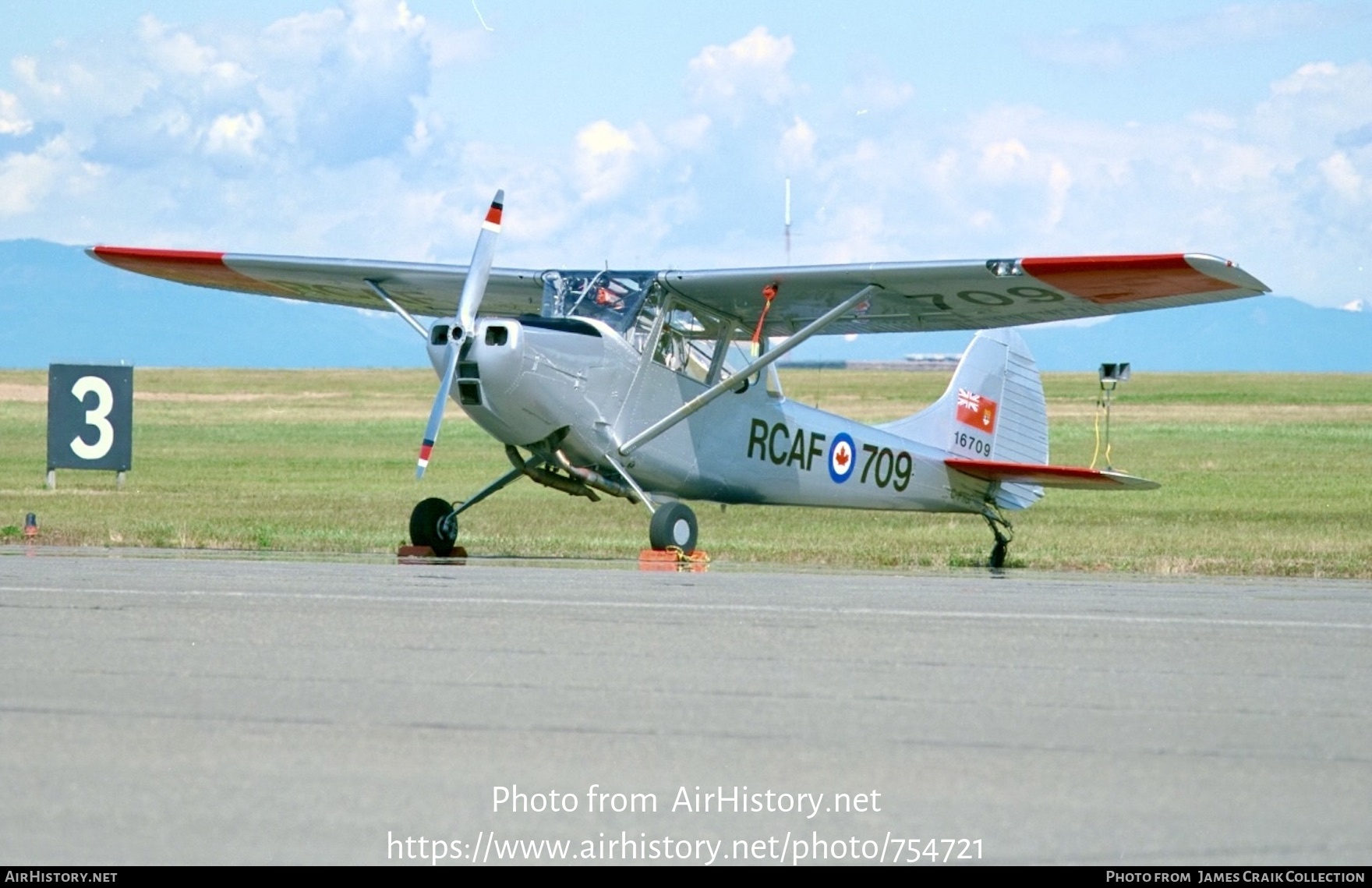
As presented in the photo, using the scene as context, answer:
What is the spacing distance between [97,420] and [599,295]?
46.2ft

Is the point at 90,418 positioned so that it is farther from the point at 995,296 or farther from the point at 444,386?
the point at 995,296

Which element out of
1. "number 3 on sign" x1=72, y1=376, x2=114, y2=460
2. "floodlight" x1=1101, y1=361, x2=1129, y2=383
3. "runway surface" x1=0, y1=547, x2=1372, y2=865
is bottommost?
"runway surface" x1=0, y1=547, x2=1372, y2=865

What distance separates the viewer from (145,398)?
246 feet

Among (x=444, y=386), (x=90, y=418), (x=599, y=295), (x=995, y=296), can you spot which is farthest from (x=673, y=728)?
(x=90, y=418)

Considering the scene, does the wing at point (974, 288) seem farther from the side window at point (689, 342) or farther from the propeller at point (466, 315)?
the propeller at point (466, 315)

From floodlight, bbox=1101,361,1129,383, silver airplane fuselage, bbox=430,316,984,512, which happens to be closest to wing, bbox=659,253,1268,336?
silver airplane fuselage, bbox=430,316,984,512

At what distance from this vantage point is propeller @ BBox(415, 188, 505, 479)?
14664 millimetres

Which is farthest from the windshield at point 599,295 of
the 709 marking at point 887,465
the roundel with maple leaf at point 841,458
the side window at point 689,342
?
the 709 marking at point 887,465

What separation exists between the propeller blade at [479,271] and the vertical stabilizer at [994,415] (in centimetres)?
526

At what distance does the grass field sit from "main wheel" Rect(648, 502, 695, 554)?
103 centimetres

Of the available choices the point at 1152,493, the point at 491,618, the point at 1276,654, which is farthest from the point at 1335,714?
the point at 1152,493

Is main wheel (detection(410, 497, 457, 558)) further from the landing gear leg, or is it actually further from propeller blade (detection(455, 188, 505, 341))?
the landing gear leg

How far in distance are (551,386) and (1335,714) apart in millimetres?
9328

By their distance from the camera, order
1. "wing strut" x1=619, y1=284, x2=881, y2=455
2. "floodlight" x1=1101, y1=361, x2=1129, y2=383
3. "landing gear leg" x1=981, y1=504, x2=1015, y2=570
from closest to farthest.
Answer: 1. "wing strut" x1=619, y1=284, x2=881, y2=455
2. "landing gear leg" x1=981, y1=504, x2=1015, y2=570
3. "floodlight" x1=1101, y1=361, x2=1129, y2=383
